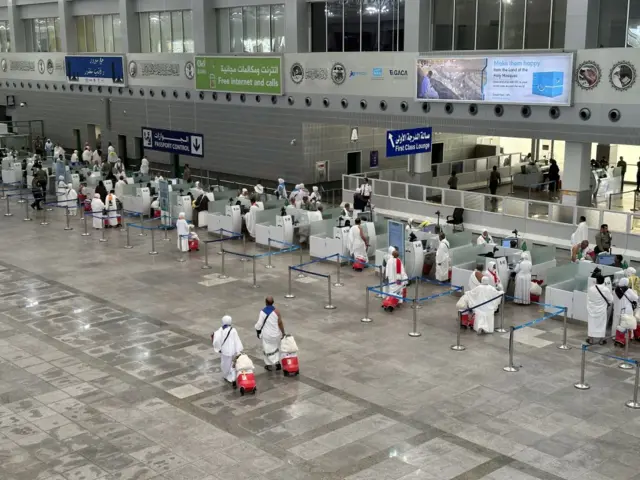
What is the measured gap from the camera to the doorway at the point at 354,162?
38.3 m

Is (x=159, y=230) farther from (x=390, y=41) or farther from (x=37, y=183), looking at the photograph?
(x=390, y=41)

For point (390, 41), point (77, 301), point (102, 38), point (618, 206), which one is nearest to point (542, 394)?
point (77, 301)

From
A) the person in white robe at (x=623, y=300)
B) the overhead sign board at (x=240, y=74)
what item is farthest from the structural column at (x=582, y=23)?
the overhead sign board at (x=240, y=74)

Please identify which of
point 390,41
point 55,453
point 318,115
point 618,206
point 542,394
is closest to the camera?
point 55,453

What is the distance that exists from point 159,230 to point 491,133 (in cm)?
1219

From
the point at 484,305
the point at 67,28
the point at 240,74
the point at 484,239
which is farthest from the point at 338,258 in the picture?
the point at 67,28

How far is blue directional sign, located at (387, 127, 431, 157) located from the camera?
995 inches

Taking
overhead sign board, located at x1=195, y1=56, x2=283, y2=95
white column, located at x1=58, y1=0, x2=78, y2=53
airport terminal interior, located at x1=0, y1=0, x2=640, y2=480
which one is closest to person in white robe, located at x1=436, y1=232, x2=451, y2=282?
airport terminal interior, located at x1=0, y1=0, x2=640, y2=480

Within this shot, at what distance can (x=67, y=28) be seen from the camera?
160ft

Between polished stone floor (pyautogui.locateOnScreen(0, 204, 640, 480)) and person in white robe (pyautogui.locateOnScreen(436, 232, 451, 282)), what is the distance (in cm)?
58

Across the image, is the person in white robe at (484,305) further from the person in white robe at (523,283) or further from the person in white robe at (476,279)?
the person in white robe at (523,283)

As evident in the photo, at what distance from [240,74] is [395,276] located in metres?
21.3

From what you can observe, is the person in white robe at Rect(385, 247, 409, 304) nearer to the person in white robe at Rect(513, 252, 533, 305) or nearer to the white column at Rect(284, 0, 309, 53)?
the person in white robe at Rect(513, 252, 533, 305)

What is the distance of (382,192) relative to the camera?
29.6 meters
